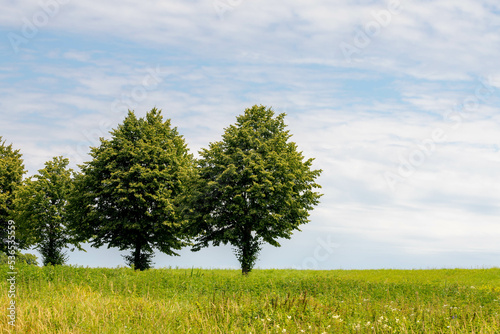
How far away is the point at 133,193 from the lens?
30.5m

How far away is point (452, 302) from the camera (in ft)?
46.1

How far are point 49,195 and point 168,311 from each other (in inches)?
1260

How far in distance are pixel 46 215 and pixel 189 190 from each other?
15.6m

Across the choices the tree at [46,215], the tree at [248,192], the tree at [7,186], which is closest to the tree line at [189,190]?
the tree at [248,192]

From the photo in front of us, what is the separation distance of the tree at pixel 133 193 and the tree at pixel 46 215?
6.68 meters

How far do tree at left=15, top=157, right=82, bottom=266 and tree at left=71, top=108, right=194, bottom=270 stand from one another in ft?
21.9

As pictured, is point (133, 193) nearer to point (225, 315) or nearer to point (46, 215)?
point (46, 215)

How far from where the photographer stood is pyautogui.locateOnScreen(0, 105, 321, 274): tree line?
27641 millimetres

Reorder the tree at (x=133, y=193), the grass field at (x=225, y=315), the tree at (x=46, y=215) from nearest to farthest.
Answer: the grass field at (x=225, y=315)
the tree at (x=133, y=193)
the tree at (x=46, y=215)

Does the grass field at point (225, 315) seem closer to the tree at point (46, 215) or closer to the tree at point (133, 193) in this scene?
the tree at point (133, 193)

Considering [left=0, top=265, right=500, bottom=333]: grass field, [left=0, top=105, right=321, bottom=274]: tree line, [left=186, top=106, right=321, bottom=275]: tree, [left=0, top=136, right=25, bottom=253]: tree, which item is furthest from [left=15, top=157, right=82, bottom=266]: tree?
[left=0, top=265, right=500, bottom=333]: grass field

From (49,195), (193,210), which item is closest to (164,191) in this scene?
(193,210)

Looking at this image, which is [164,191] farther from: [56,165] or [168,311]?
[168,311]

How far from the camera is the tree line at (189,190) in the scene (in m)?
27.6
